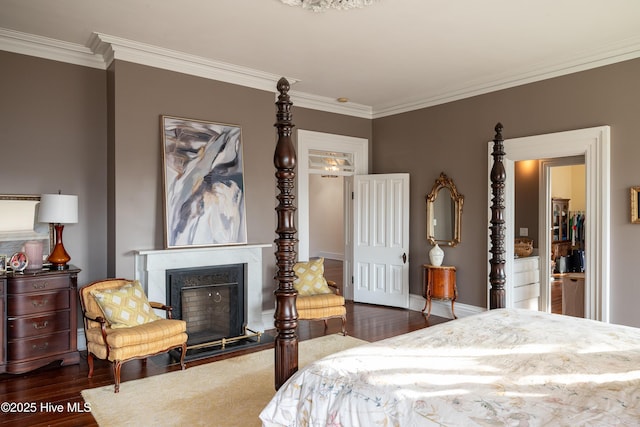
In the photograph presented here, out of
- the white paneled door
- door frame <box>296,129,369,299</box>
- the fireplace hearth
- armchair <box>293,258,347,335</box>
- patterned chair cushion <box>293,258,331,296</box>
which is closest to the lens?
the fireplace hearth

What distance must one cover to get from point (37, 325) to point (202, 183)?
1.96 m

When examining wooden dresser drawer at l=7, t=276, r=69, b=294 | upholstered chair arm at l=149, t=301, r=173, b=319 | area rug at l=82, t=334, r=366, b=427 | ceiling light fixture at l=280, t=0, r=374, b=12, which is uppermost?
ceiling light fixture at l=280, t=0, r=374, b=12

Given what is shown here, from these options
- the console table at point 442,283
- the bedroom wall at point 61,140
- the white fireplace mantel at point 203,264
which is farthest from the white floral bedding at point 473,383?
the bedroom wall at point 61,140

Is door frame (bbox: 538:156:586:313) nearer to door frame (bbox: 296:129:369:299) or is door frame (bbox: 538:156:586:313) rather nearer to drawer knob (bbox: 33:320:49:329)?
door frame (bbox: 296:129:369:299)

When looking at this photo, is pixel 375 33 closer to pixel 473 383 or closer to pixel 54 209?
pixel 473 383

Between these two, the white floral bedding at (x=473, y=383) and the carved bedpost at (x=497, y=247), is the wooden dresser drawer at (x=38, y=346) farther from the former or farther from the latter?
the carved bedpost at (x=497, y=247)

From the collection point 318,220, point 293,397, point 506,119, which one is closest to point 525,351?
point 293,397

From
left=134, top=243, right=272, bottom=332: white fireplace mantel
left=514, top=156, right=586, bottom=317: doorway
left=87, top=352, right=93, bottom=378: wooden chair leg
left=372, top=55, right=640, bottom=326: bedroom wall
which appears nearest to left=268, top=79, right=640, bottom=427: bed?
left=372, top=55, right=640, bottom=326: bedroom wall

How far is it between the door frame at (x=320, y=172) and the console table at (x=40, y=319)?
2.65m

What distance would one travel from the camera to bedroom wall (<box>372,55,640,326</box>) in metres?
4.18

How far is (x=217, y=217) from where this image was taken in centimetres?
471

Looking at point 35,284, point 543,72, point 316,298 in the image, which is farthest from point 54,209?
point 543,72

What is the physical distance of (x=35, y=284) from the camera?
372 cm

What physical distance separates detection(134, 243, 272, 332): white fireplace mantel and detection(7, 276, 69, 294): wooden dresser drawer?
65 cm
